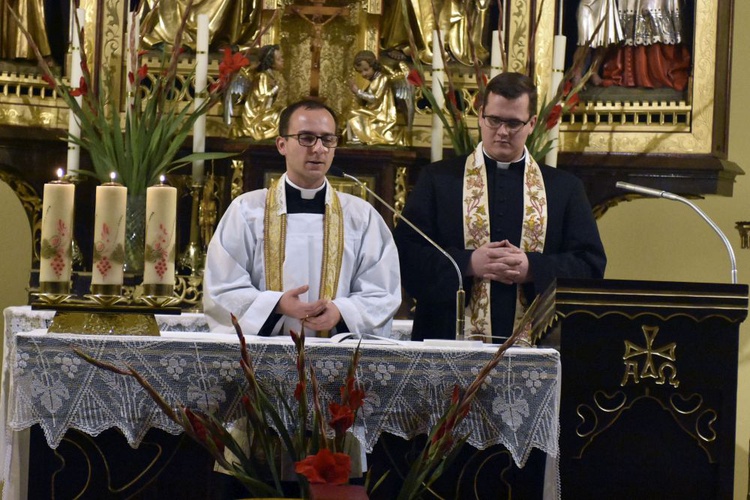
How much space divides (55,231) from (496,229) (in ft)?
5.71

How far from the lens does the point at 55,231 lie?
4.24 meters

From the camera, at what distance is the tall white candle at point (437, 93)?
6.00 meters

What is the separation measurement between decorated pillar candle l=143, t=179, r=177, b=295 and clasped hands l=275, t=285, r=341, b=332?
374 mm

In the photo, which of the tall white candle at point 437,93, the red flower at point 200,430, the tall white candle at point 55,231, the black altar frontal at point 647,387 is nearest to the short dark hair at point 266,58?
the tall white candle at point 437,93

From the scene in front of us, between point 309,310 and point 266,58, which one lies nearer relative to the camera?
point 309,310

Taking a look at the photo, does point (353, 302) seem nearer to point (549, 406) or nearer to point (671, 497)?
point (549, 406)

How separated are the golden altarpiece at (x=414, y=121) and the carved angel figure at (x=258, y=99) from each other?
2.9 inches

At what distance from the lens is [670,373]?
4.09 metres

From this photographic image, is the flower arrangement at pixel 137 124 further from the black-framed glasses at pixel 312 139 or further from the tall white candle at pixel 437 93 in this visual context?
the black-framed glasses at pixel 312 139

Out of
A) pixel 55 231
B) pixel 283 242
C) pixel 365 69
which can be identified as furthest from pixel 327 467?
pixel 365 69

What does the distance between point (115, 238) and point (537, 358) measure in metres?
1.26

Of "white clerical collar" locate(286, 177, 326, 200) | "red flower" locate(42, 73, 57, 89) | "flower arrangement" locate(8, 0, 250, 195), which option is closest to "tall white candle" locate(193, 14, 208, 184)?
"flower arrangement" locate(8, 0, 250, 195)

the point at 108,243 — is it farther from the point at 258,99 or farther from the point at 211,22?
the point at 211,22

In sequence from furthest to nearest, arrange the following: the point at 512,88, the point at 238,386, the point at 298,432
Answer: the point at 512,88 < the point at 238,386 < the point at 298,432
